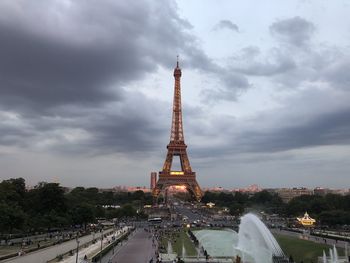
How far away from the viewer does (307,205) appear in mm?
119250

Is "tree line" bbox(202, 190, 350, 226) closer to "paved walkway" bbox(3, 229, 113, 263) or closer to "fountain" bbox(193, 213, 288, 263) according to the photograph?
"fountain" bbox(193, 213, 288, 263)

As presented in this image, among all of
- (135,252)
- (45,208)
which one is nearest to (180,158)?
(45,208)

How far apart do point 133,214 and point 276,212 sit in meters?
49.5

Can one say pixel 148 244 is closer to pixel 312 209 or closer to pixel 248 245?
pixel 248 245

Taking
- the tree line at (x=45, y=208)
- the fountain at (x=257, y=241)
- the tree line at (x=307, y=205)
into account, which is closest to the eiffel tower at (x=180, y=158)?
the tree line at (x=307, y=205)

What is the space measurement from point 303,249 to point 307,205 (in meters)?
72.1

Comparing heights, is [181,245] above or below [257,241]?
below

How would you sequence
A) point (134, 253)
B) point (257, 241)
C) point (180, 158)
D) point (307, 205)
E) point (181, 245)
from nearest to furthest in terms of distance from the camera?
point (257, 241), point (134, 253), point (181, 245), point (307, 205), point (180, 158)

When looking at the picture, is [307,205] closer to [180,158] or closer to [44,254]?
[180,158]

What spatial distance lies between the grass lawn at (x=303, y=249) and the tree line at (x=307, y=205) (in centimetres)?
3455

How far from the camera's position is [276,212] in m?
148

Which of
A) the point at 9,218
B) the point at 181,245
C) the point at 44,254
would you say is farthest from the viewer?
the point at 9,218

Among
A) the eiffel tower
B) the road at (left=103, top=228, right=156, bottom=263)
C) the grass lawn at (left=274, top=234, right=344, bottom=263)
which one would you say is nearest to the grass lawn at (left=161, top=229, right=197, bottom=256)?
the road at (left=103, top=228, right=156, bottom=263)

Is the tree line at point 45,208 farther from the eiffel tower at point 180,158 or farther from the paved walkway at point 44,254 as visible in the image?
the eiffel tower at point 180,158
